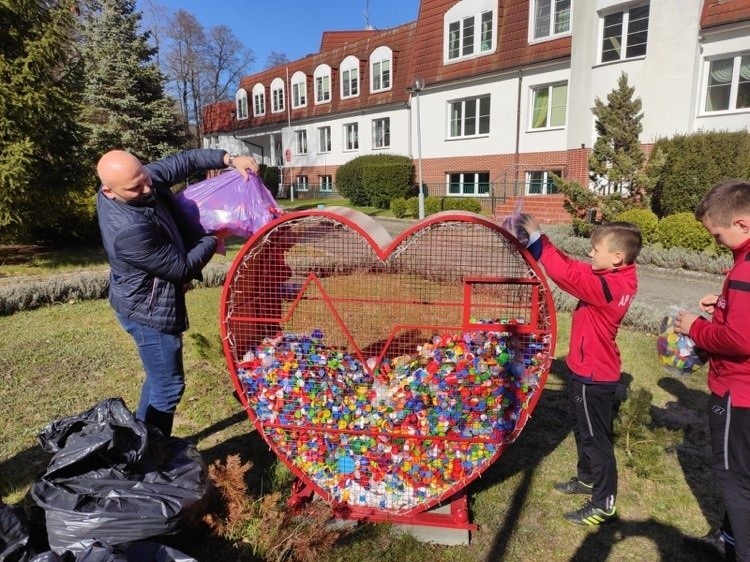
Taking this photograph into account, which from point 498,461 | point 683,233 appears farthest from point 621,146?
point 498,461

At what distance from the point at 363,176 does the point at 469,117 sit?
16.7ft

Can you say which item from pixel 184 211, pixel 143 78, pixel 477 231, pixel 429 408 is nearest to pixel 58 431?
pixel 184 211

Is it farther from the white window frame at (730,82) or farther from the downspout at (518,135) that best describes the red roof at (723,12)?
the downspout at (518,135)

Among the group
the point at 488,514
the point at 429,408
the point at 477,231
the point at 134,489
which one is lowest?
the point at 488,514

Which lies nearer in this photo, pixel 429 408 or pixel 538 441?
pixel 429 408

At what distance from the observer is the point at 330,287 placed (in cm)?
319

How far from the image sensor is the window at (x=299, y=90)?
1200 inches

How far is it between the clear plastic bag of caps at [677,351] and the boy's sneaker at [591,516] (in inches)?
35.0

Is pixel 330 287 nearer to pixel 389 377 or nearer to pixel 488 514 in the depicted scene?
pixel 389 377

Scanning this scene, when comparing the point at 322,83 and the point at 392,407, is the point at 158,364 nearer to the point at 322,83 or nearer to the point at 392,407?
the point at 392,407

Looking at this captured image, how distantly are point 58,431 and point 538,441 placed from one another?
310 centimetres

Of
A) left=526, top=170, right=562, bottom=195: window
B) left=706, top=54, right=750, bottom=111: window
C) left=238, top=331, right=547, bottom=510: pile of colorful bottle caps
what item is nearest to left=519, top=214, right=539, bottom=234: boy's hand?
left=238, top=331, right=547, bottom=510: pile of colorful bottle caps

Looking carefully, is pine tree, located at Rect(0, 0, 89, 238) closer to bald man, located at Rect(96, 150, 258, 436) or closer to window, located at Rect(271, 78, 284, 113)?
bald man, located at Rect(96, 150, 258, 436)

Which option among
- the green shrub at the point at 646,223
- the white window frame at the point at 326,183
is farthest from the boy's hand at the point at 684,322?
the white window frame at the point at 326,183
